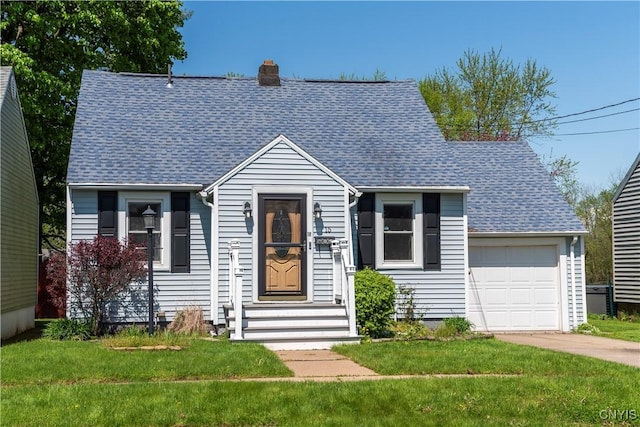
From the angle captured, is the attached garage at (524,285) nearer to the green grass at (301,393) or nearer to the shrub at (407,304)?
the shrub at (407,304)

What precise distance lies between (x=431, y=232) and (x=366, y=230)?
1417mm

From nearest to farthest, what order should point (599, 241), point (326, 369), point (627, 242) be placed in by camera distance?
point (326, 369)
point (627, 242)
point (599, 241)

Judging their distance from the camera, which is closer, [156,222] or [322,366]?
[322,366]

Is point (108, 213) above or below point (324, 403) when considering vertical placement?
above

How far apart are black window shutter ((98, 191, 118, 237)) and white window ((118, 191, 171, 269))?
0.18 meters

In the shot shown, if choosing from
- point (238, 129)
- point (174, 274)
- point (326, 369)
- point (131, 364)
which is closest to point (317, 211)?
point (174, 274)

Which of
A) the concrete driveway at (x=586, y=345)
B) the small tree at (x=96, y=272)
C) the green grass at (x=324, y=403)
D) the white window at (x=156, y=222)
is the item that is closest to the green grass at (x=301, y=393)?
the green grass at (x=324, y=403)

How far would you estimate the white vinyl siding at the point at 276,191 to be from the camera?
15227 millimetres

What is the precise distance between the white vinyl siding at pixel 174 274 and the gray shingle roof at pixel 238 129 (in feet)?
1.78

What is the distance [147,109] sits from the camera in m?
18.0

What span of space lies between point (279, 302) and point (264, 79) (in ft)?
21.5

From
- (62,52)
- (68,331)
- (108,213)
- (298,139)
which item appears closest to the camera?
(68,331)

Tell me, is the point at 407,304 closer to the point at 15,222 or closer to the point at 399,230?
the point at 399,230

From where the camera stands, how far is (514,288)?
18375 millimetres
